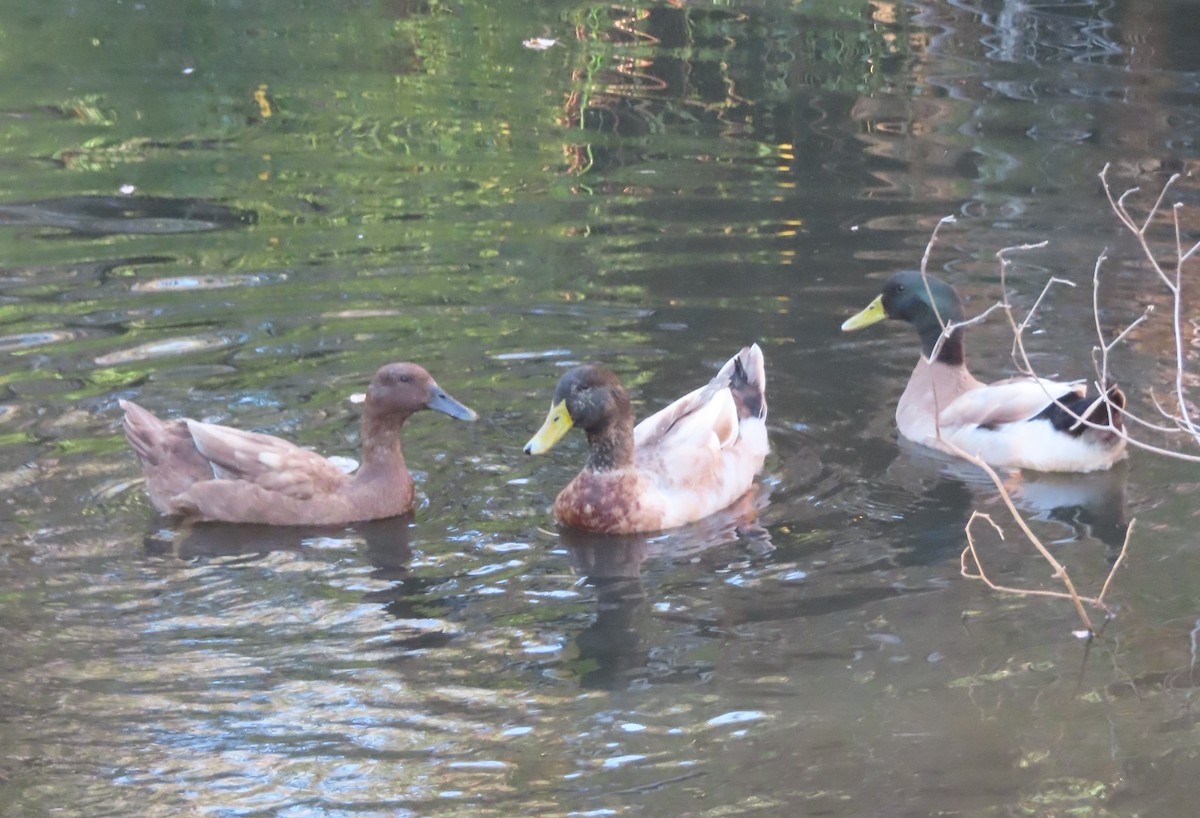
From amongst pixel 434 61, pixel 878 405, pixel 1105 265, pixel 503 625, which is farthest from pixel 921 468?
pixel 434 61

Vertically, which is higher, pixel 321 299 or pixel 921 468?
pixel 321 299

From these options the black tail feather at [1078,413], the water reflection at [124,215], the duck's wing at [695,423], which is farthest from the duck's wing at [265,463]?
the water reflection at [124,215]

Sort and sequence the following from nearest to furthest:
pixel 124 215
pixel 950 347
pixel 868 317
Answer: pixel 950 347
pixel 868 317
pixel 124 215

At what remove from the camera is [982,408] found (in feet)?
29.9

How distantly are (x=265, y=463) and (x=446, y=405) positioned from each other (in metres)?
0.93

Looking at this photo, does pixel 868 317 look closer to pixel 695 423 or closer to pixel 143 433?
pixel 695 423

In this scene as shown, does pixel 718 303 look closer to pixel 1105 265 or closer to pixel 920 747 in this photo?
pixel 1105 265

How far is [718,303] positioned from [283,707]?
5557mm

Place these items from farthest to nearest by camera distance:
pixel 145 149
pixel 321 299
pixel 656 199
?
pixel 145 149, pixel 656 199, pixel 321 299

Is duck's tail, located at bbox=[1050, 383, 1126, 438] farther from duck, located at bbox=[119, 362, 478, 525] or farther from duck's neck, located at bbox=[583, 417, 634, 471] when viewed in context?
duck, located at bbox=[119, 362, 478, 525]

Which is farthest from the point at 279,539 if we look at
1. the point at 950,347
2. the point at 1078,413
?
the point at 1078,413

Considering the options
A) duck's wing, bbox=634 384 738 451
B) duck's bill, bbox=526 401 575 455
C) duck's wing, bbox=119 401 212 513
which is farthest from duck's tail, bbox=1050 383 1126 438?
duck's wing, bbox=119 401 212 513

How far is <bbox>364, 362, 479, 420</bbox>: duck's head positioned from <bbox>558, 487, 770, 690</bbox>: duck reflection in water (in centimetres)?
96

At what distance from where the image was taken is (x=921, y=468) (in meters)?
8.84
